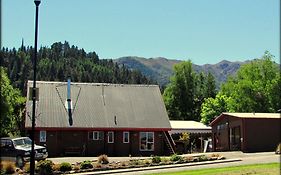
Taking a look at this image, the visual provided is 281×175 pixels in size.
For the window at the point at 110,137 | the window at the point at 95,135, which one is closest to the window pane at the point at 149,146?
the window at the point at 110,137

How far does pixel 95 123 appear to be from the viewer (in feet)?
141

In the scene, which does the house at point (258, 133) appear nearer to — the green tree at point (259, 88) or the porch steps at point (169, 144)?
the porch steps at point (169, 144)

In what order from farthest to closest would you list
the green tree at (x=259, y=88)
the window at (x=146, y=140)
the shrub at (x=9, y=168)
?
the green tree at (x=259, y=88)
the window at (x=146, y=140)
the shrub at (x=9, y=168)

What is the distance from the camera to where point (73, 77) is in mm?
181375

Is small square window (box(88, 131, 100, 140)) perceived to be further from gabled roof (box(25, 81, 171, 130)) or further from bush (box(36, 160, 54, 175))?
bush (box(36, 160, 54, 175))

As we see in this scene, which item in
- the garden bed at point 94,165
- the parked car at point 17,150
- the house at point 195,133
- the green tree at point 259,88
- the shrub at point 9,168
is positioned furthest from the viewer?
the green tree at point 259,88

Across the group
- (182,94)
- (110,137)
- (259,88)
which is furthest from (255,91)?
(110,137)

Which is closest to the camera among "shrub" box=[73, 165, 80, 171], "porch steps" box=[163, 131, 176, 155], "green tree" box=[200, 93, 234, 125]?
"shrub" box=[73, 165, 80, 171]

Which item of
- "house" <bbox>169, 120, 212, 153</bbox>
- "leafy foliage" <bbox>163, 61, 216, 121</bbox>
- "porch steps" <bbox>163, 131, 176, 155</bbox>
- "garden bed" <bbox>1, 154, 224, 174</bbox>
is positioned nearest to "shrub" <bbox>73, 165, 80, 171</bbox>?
"garden bed" <bbox>1, 154, 224, 174</bbox>

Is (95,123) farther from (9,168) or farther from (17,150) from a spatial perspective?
(9,168)

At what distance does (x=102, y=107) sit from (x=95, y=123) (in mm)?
3152

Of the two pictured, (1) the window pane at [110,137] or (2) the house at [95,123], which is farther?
(1) the window pane at [110,137]

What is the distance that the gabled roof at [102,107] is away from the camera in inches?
1679

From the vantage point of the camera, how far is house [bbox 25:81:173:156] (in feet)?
137
